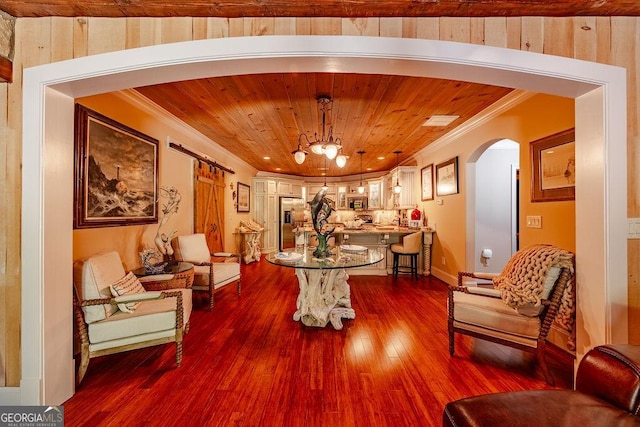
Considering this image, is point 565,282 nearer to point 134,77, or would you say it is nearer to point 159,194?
point 134,77

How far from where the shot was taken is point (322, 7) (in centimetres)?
147

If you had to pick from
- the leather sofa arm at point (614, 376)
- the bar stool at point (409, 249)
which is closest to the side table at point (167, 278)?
the leather sofa arm at point (614, 376)

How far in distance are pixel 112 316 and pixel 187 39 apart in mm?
2018

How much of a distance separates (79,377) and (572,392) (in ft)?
9.37

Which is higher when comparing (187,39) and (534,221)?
(187,39)

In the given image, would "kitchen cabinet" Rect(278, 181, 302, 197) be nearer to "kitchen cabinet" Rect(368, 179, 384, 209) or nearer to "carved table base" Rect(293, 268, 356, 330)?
"kitchen cabinet" Rect(368, 179, 384, 209)

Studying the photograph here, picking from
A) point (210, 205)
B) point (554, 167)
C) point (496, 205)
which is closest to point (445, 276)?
point (496, 205)

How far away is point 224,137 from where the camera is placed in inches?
172

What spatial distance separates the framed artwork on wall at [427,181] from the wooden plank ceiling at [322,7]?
11.7ft

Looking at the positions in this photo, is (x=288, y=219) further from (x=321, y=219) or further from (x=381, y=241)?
(x=321, y=219)

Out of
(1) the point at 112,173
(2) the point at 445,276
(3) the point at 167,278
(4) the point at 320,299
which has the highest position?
(1) the point at 112,173

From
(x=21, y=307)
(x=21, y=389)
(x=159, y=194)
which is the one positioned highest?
(x=159, y=194)

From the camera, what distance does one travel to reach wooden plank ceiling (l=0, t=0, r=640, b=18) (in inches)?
57.4

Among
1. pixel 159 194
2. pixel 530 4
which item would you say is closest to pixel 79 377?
pixel 159 194
